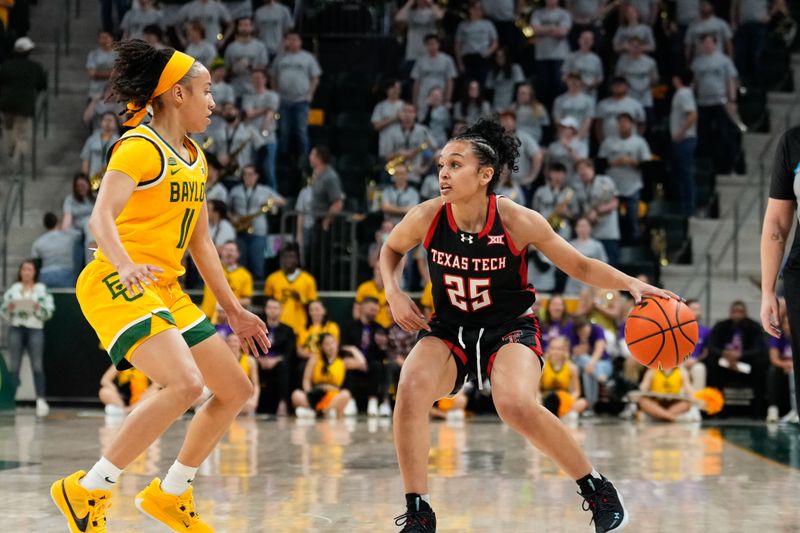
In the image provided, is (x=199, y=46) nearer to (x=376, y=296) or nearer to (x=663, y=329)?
(x=376, y=296)

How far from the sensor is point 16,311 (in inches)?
568

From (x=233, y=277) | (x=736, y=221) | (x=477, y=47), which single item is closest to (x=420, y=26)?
(x=477, y=47)

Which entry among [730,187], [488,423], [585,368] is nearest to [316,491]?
[488,423]

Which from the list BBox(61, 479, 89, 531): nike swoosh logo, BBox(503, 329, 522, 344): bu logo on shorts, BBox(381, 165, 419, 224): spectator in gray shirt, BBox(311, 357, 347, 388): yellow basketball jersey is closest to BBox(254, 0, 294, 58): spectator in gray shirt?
BBox(381, 165, 419, 224): spectator in gray shirt

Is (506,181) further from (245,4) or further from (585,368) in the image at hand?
(245,4)

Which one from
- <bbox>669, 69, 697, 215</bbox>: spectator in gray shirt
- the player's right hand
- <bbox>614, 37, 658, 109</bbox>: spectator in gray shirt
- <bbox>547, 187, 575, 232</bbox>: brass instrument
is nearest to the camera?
the player's right hand

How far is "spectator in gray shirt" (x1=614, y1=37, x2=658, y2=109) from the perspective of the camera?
54.7 ft

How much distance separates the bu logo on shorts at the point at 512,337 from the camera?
5.91 metres

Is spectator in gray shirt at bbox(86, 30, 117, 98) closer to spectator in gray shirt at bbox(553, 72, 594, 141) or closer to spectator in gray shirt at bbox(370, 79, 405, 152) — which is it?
spectator in gray shirt at bbox(370, 79, 405, 152)

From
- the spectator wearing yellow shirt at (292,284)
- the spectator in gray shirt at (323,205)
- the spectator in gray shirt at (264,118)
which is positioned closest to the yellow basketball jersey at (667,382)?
the spectator wearing yellow shirt at (292,284)

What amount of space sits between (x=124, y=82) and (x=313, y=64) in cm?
1121

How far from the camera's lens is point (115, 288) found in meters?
5.43

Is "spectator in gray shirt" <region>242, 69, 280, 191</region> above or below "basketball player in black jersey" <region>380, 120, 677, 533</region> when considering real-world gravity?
above

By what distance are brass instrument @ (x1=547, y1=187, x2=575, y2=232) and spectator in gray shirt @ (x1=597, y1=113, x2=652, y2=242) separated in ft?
3.66
